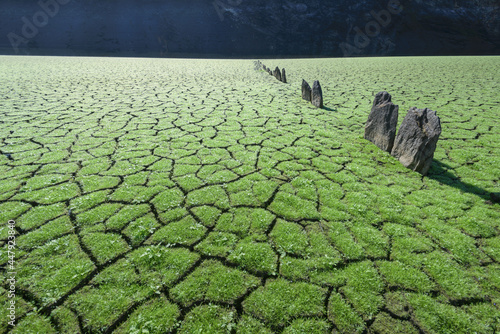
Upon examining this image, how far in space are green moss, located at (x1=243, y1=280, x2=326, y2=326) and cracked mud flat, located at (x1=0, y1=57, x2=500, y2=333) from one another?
0.04 ft

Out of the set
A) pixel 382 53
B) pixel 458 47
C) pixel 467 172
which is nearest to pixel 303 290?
pixel 467 172

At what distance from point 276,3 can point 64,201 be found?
32.2m

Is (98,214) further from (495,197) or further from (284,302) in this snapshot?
(495,197)

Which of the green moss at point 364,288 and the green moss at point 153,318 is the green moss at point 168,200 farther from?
the green moss at point 364,288

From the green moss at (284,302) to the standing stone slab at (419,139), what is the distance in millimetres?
2952

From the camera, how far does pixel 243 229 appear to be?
101 inches

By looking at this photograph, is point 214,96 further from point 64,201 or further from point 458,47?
point 458,47

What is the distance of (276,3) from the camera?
90.5 feet

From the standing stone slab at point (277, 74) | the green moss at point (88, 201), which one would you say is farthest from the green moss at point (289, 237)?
the standing stone slab at point (277, 74)

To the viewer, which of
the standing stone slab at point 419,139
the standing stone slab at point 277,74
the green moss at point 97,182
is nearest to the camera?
the green moss at point 97,182

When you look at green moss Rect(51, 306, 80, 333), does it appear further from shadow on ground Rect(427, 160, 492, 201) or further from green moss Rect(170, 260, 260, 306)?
shadow on ground Rect(427, 160, 492, 201)

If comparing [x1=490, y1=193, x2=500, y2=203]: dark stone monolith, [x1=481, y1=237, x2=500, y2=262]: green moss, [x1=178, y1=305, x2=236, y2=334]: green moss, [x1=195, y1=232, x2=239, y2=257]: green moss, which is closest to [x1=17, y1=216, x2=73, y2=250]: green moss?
[x1=195, y1=232, x2=239, y2=257]: green moss

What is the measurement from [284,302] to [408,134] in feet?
11.6

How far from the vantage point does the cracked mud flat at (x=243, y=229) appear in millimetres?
1798
